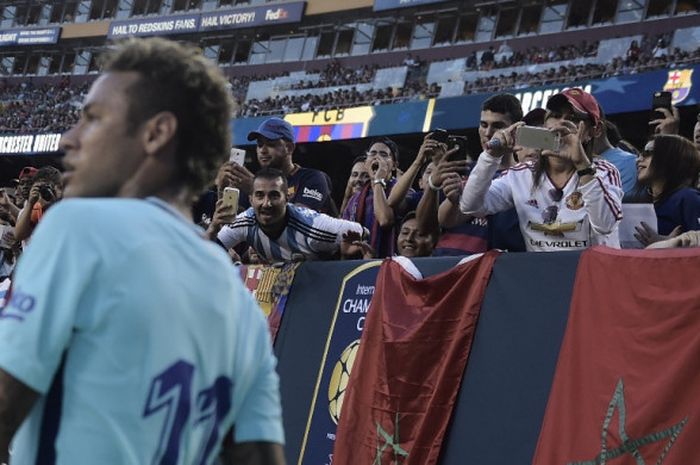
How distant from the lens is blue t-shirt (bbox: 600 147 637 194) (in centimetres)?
519

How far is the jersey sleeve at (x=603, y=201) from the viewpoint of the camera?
4199 millimetres

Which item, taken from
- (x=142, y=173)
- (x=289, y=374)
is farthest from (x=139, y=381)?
(x=289, y=374)

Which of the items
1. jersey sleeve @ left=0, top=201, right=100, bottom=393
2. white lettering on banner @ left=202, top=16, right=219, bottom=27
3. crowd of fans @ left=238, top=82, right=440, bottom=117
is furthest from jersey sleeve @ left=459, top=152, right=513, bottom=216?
white lettering on banner @ left=202, top=16, right=219, bottom=27

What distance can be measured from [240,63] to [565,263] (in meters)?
40.8

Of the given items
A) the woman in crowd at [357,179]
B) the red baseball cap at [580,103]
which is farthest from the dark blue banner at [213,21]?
the red baseball cap at [580,103]

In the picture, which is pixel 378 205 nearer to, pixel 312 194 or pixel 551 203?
pixel 312 194

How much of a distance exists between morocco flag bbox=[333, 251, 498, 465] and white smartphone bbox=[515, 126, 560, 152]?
2.00 ft

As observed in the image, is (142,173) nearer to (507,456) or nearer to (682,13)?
(507,456)

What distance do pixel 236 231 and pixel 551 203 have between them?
2349mm

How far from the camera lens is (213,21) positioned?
44.0 m

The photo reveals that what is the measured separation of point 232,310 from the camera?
1709 mm

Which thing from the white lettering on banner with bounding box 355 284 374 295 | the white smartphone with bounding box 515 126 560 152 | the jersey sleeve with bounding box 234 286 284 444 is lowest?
the jersey sleeve with bounding box 234 286 284 444

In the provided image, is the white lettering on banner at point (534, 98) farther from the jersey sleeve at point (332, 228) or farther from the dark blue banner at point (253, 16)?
the dark blue banner at point (253, 16)

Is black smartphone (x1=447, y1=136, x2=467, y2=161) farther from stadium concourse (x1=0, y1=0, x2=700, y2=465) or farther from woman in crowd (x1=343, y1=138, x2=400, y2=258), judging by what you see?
woman in crowd (x1=343, y1=138, x2=400, y2=258)
